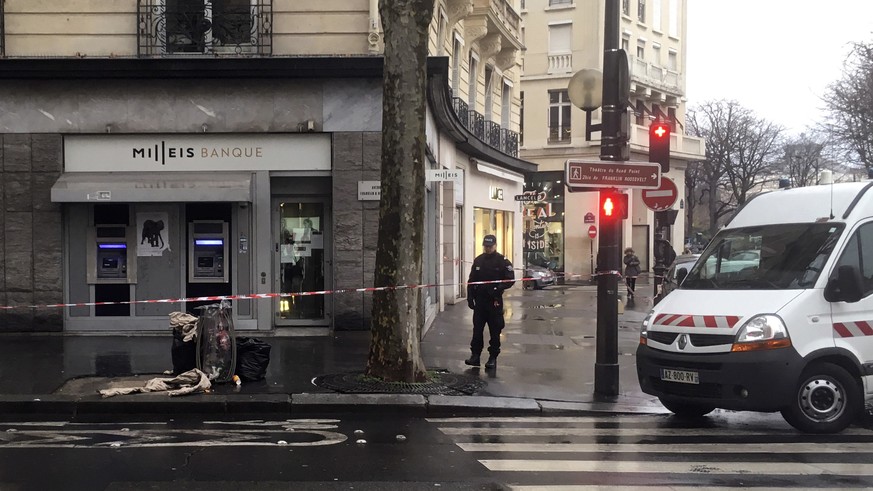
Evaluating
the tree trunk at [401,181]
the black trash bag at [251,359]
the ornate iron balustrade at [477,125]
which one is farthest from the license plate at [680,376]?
the ornate iron balustrade at [477,125]

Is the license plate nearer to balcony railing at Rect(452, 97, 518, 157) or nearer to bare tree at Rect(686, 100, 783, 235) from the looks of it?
balcony railing at Rect(452, 97, 518, 157)

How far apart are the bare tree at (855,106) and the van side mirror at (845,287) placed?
19.4 meters

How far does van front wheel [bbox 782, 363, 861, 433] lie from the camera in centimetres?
743

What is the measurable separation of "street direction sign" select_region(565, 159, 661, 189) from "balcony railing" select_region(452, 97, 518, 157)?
9044 mm

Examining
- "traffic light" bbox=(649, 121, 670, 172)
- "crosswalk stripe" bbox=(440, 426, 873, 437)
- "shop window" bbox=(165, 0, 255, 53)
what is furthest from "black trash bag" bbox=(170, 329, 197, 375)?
"traffic light" bbox=(649, 121, 670, 172)

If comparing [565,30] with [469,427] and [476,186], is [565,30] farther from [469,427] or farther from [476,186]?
[469,427]

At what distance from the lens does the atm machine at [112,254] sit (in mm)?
13680

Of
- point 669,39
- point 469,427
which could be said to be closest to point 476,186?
point 469,427

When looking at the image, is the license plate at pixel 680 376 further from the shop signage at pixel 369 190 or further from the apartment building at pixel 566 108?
the apartment building at pixel 566 108

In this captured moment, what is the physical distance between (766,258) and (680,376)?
5.16ft

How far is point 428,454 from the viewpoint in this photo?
6.65 meters

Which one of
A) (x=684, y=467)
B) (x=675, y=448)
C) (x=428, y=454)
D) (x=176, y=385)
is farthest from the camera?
(x=176, y=385)

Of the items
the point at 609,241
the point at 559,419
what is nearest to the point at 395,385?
the point at 559,419

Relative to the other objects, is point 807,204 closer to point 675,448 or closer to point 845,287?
point 845,287
